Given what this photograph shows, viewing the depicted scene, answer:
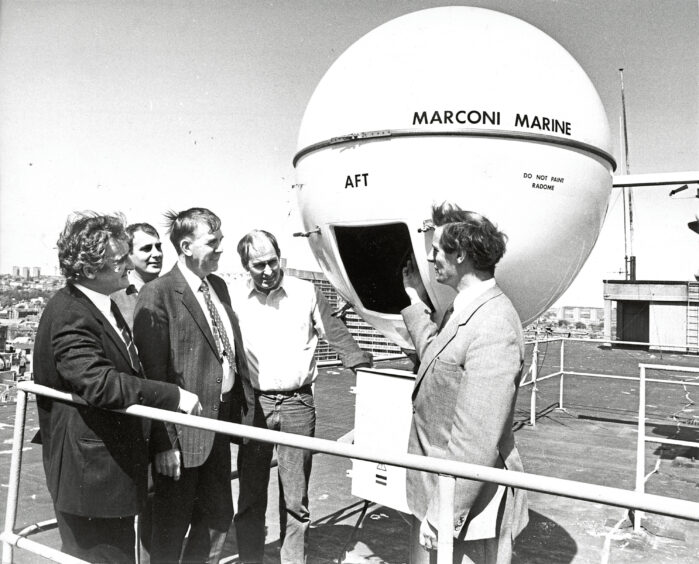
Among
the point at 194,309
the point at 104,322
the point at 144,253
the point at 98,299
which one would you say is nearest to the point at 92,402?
the point at 104,322

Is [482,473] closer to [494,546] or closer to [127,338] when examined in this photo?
[494,546]

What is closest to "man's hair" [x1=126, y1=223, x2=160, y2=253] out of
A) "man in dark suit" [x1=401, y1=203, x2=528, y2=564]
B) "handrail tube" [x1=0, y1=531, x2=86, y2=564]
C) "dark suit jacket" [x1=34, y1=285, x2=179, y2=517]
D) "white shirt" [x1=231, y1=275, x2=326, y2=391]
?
"white shirt" [x1=231, y1=275, x2=326, y2=391]

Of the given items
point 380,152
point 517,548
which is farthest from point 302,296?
point 517,548

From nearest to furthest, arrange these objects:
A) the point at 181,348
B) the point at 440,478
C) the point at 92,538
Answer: the point at 440,478 → the point at 92,538 → the point at 181,348

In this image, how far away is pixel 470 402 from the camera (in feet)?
5.88

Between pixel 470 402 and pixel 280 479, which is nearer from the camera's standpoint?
pixel 470 402

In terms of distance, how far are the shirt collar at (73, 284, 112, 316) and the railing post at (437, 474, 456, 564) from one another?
1358mm

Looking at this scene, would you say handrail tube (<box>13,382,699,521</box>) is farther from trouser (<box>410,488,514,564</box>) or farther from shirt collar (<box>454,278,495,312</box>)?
shirt collar (<box>454,278,495,312</box>)

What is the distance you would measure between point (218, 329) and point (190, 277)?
26 cm

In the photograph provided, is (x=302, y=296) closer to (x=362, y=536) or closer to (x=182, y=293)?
(x=182, y=293)

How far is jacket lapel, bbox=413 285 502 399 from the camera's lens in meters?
1.93

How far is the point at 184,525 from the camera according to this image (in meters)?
2.59

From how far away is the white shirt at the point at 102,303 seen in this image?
220cm

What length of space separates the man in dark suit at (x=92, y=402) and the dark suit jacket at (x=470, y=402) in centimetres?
89
